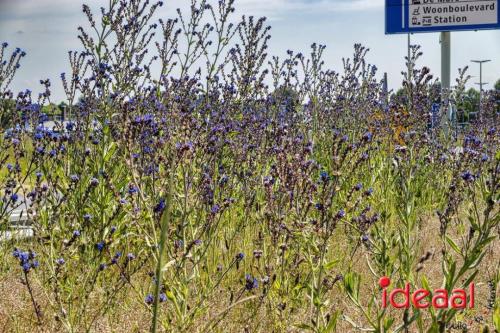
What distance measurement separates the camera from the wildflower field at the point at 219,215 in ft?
10.7

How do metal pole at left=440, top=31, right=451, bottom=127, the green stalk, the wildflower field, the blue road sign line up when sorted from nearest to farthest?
the green stalk → the wildflower field → the blue road sign → metal pole at left=440, top=31, right=451, bottom=127

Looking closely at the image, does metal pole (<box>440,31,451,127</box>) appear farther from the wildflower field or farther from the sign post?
the wildflower field

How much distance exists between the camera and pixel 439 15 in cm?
1249

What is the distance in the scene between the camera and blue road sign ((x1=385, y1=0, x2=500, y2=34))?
40.3 ft

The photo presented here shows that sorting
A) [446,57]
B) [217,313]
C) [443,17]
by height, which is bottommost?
[217,313]

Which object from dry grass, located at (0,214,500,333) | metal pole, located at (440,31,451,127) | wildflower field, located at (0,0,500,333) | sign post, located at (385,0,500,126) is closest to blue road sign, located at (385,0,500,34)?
sign post, located at (385,0,500,126)

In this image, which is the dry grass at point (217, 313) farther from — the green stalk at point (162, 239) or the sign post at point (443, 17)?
the sign post at point (443, 17)

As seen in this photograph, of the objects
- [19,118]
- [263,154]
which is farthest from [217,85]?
[19,118]

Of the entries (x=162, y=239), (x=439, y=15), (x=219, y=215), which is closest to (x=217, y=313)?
(x=219, y=215)

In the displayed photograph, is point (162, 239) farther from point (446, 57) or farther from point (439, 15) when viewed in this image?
point (446, 57)

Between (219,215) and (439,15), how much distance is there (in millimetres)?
9148

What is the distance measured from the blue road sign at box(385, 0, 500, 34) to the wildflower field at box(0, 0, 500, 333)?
203 inches

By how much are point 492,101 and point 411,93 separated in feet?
16.5

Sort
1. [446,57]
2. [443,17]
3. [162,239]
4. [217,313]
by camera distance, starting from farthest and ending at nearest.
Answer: [446,57]
[443,17]
[217,313]
[162,239]
